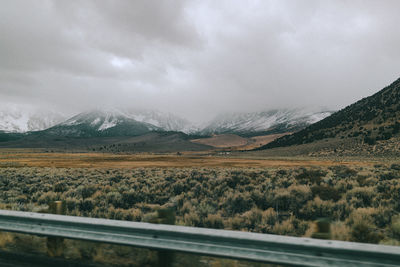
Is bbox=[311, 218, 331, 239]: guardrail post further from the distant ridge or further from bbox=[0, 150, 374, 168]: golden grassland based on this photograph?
the distant ridge

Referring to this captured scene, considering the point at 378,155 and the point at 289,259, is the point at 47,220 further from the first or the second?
the point at 378,155

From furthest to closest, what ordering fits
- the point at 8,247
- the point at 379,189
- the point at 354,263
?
the point at 379,189 → the point at 8,247 → the point at 354,263

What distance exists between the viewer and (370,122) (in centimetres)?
9425

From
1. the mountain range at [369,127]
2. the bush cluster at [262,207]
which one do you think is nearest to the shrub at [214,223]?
the bush cluster at [262,207]

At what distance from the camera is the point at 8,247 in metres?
4.79

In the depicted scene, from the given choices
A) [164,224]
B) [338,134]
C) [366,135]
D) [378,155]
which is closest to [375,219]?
[164,224]

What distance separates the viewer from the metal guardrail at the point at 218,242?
2.92 metres

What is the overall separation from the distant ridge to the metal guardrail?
8945 centimetres

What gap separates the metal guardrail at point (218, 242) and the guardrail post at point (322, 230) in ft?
1.01

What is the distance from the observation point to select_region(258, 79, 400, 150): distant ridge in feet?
269

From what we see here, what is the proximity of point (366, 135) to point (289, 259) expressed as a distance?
319 ft

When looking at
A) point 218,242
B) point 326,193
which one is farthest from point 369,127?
point 218,242

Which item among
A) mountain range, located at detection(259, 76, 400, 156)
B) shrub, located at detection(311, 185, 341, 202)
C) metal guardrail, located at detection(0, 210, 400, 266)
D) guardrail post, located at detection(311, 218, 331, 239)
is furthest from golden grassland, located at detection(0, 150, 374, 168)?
guardrail post, located at detection(311, 218, 331, 239)

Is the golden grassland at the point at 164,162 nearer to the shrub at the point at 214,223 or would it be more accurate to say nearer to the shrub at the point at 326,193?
the shrub at the point at 326,193
